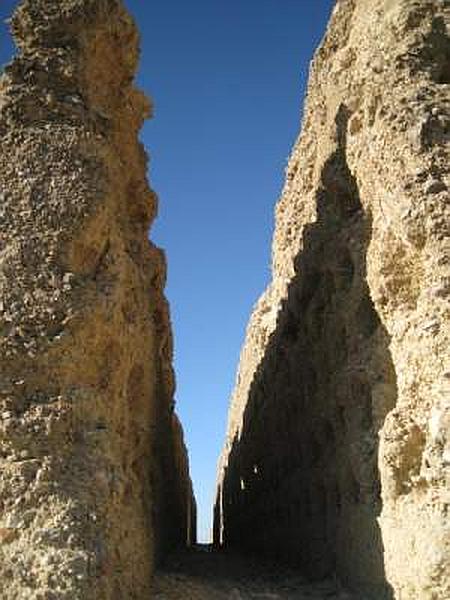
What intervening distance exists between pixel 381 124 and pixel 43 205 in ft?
14.3

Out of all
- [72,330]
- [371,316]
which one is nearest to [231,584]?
[371,316]

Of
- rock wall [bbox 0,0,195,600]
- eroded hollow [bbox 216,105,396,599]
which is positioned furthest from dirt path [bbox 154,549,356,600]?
→ rock wall [bbox 0,0,195,600]

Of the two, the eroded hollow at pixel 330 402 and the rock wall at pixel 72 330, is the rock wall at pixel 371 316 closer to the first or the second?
the eroded hollow at pixel 330 402

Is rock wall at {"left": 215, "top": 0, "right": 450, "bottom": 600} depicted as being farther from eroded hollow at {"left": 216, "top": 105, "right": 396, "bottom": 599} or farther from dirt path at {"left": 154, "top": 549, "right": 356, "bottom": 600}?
dirt path at {"left": 154, "top": 549, "right": 356, "bottom": 600}

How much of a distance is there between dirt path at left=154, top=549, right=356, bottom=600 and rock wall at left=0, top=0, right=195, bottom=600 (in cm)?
50

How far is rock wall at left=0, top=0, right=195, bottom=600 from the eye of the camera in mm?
7082

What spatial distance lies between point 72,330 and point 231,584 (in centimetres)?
487

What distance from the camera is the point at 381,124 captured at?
9.13 metres

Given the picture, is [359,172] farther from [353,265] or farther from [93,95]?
[93,95]

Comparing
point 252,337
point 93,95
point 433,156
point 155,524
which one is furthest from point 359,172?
point 252,337

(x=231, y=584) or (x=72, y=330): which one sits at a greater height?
(x=72, y=330)

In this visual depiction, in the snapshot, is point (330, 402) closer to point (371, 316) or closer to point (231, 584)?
point (371, 316)

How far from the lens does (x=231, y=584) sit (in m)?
10.5

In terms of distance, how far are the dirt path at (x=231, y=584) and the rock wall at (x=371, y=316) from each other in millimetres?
406
